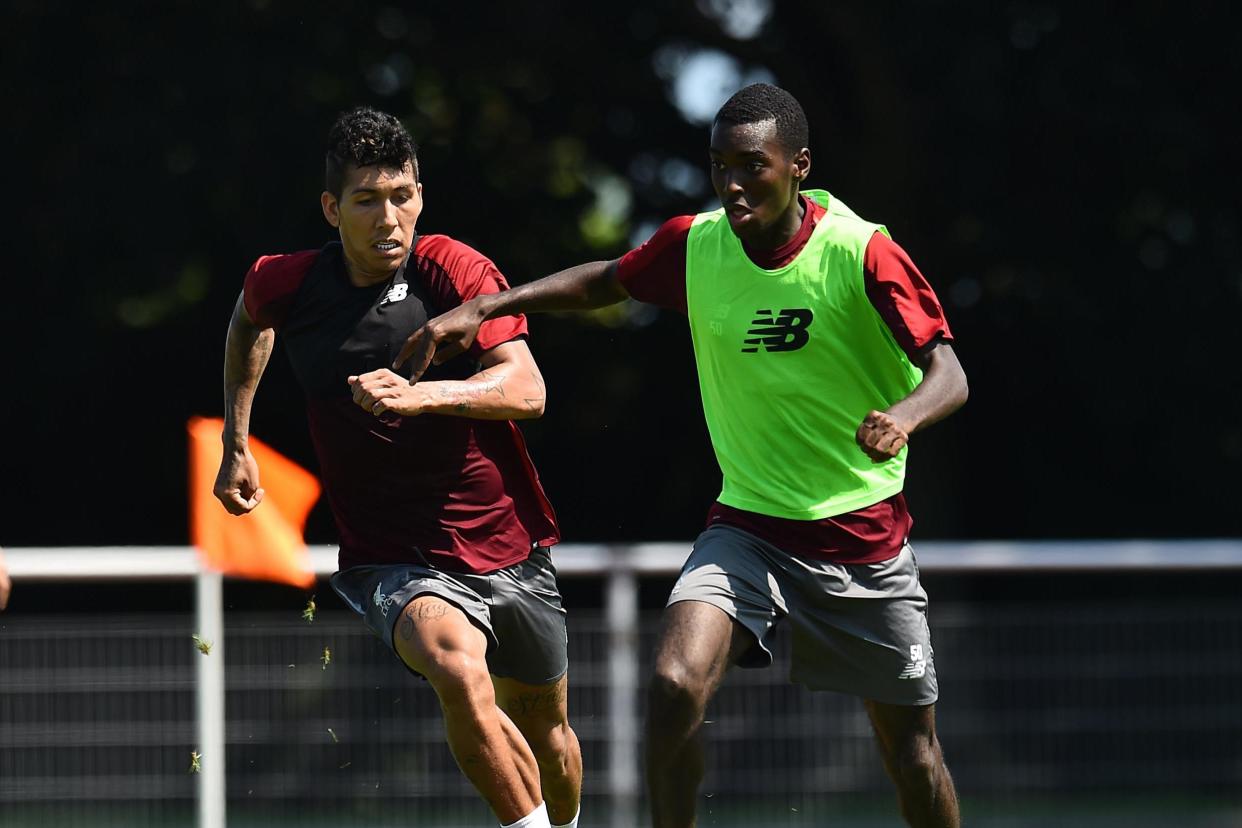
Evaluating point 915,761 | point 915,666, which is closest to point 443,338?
point 915,666

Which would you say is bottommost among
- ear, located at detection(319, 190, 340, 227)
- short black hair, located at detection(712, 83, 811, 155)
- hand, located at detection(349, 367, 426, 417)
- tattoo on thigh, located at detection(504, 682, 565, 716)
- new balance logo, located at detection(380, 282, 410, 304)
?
tattoo on thigh, located at detection(504, 682, 565, 716)

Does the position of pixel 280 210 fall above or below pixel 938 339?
above

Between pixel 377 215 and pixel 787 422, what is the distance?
142 cm

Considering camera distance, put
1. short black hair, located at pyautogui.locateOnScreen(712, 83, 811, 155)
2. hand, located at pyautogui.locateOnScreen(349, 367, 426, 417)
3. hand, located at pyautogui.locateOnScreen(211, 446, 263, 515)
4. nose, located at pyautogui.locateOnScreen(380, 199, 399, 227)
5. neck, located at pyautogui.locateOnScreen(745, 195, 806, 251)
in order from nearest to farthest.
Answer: hand, located at pyautogui.locateOnScreen(349, 367, 426, 417), short black hair, located at pyautogui.locateOnScreen(712, 83, 811, 155), neck, located at pyautogui.locateOnScreen(745, 195, 806, 251), nose, located at pyautogui.locateOnScreen(380, 199, 399, 227), hand, located at pyautogui.locateOnScreen(211, 446, 263, 515)

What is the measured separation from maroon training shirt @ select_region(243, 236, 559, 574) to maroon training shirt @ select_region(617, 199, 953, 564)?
1.51 ft

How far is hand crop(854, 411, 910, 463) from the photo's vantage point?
470cm

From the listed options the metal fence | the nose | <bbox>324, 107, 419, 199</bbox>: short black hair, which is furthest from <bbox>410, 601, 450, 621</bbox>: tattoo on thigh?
the metal fence

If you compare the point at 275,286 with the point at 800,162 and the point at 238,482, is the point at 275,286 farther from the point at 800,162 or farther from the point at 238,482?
the point at 800,162

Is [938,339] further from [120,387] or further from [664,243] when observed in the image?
[120,387]

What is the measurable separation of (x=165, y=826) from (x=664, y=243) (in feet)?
13.1

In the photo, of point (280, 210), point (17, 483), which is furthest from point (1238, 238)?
point (17, 483)

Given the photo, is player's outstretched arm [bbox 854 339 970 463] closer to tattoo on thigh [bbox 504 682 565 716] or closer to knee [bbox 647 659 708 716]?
knee [bbox 647 659 708 716]

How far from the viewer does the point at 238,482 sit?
6.18 metres

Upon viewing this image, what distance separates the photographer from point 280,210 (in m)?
12.2
